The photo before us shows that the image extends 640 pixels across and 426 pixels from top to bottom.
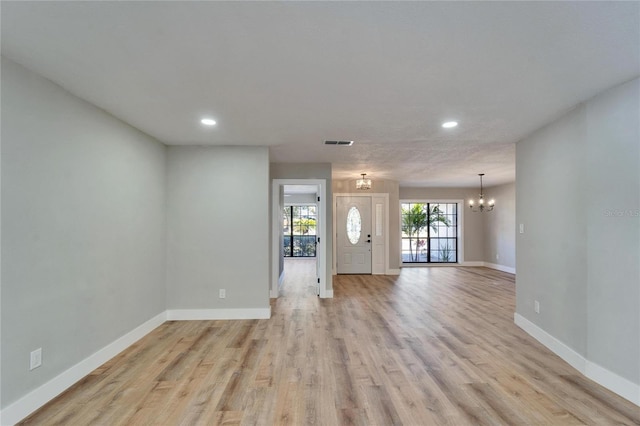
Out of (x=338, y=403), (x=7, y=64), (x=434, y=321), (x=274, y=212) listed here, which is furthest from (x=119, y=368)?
(x=434, y=321)

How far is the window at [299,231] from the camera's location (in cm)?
1159

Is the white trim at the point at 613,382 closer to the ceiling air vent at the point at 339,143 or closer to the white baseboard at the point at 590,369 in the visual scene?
the white baseboard at the point at 590,369

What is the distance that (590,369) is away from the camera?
2529 mm

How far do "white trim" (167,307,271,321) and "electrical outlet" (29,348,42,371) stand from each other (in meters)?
1.92

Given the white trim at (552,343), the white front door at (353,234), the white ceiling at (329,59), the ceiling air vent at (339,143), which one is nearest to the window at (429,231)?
the white front door at (353,234)

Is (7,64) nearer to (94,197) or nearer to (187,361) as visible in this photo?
(94,197)

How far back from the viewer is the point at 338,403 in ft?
7.15

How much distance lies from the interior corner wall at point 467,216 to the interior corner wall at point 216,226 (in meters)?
6.01

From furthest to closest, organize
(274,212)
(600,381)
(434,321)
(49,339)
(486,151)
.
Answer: (274,212) → (486,151) → (434,321) → (600,381) → (49,339)

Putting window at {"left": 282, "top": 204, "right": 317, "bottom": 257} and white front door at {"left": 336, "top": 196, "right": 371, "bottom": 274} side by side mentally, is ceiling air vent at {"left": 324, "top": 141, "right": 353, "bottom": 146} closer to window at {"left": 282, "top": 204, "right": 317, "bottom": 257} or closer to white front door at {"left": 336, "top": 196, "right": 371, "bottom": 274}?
white front door at {"left": 336, "top": 196, "right": 371, "bottom": 274}

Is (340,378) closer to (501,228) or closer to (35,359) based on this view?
(35,359)

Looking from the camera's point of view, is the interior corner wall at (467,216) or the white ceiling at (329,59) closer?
the white ceiling at (329,59)

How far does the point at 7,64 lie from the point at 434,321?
193 inches

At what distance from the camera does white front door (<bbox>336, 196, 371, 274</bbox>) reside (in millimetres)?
7777
